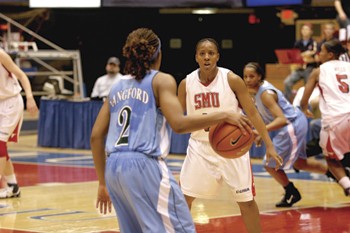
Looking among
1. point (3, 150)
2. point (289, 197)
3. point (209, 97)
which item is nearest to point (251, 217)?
point (209, 97)

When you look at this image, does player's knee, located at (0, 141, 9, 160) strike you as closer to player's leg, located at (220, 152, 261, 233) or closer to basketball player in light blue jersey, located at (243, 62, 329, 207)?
basketball player in light blue jersey, located at (243, 62, 329, 207)

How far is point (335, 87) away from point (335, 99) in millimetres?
142

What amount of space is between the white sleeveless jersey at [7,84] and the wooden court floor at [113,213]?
4.16ft

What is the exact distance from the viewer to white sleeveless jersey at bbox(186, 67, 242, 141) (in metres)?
8.25

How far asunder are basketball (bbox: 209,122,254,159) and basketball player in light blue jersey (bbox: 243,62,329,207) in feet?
10.8

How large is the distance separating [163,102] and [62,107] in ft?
41.5

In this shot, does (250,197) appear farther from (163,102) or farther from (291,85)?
(291,85)

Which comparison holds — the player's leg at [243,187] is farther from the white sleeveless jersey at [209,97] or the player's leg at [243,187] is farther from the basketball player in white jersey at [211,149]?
A: the white sleeveless jersey at [209,97]

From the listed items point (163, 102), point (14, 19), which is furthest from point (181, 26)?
point (163, 102)

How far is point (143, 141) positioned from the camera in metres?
5.85

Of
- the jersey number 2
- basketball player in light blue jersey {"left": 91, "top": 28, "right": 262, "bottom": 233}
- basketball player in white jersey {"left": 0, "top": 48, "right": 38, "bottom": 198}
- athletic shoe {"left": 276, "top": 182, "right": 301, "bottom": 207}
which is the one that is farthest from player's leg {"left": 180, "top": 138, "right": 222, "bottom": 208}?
basketball player in white jersey {"left": 0, "top": 48, "right": 38, "bottom": 198}

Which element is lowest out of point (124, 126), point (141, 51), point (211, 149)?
point (211, 149)

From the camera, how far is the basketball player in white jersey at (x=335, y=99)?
10656 mm

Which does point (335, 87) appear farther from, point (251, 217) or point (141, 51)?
point (141, 51)
